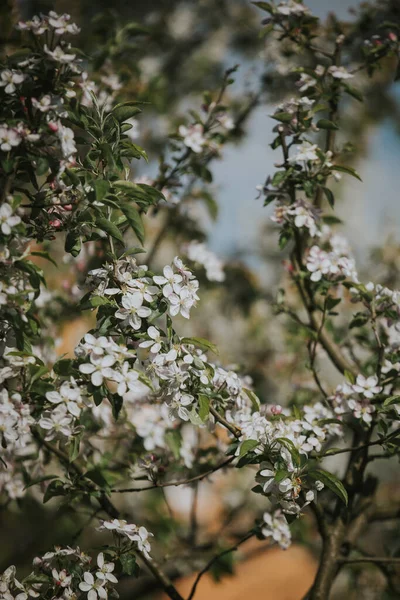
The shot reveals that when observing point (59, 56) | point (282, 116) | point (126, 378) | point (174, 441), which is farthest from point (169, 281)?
point (174, 441)

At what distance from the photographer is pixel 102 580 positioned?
1.25 meters

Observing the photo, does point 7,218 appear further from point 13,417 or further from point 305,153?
point 305,153

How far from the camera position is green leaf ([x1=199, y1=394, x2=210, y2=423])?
1.20 meters

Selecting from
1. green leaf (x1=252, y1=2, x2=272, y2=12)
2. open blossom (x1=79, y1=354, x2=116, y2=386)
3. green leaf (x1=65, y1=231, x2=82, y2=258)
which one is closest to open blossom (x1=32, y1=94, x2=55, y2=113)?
green leaf (x1=65, y1=231, x2=82, y2=258)

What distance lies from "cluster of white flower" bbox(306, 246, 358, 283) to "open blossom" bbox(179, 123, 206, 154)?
0.62 m

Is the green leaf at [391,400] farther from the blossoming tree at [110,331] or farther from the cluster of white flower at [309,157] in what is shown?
the cluster of white flower at [309,157]

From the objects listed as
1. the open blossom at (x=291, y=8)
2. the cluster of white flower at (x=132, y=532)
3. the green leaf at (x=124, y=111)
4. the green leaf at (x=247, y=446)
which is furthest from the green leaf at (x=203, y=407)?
the open blossom at (x=291, y=8)

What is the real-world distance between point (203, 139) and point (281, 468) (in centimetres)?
128

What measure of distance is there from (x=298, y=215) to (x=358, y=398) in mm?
573

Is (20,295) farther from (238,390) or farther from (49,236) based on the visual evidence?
(238,390)

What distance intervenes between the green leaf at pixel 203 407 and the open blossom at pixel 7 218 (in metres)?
0.56

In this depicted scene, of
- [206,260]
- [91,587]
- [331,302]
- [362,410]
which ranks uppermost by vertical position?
[206,260]

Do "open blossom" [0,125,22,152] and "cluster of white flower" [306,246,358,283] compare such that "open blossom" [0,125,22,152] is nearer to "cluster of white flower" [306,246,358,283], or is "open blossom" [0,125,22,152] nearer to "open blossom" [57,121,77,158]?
"open blossom" [57,121,77,158]

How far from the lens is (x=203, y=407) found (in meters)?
1.22
